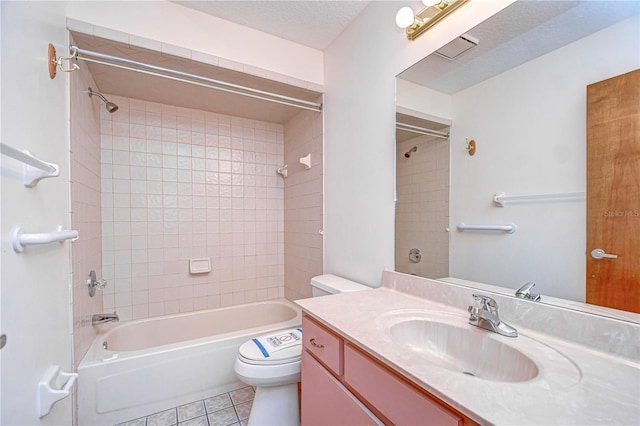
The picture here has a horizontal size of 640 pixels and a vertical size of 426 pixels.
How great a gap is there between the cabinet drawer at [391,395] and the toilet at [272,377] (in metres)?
0.59

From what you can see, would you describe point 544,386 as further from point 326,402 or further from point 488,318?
point 326,402

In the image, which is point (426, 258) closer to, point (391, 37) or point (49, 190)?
point (391, 37)

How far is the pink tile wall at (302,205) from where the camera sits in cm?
223

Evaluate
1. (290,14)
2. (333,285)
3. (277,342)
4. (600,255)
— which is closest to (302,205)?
(333,285)

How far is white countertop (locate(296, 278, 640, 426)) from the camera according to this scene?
512mm

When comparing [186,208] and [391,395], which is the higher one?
[186,208]

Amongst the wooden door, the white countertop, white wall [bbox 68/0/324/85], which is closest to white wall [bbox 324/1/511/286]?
white wall [bbox 68/0/324/85]

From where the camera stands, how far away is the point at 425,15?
1.26m

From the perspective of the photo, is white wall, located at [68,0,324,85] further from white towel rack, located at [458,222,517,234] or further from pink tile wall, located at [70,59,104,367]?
white towel rack, located at [458,222,517,234]

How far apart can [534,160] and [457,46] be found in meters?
0.60

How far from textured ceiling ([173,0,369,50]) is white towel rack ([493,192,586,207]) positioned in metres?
1.38

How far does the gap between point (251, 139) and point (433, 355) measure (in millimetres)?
2386

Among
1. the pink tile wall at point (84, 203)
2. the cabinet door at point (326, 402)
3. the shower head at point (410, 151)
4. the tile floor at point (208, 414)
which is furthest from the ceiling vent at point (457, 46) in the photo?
the tile floor at point (208, 414)

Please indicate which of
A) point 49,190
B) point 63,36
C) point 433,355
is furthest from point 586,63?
point 63,36
